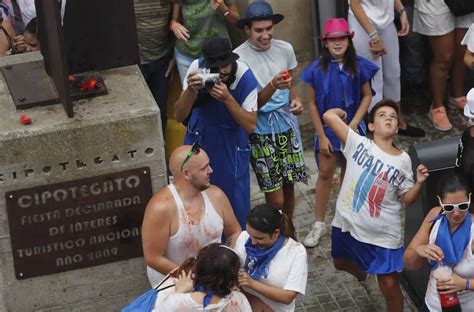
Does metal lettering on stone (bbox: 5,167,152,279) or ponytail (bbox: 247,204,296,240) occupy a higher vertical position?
ponytail (bbox: 247,204,296,240)

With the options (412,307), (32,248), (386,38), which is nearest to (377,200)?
(412,307)

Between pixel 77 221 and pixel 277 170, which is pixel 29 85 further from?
pixel 277 170

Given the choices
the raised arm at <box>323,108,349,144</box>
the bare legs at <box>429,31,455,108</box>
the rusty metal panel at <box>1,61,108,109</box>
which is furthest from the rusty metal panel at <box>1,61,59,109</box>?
the bare legs at <box>429,31,455,108</box>

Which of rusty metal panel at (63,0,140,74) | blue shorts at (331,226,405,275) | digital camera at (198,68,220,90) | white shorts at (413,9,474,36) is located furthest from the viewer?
white shorts at (413,9,474,36)

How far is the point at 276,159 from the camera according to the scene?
8.56 m

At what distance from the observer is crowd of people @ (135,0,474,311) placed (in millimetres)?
6504

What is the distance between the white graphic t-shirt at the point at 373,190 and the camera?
7.36 m

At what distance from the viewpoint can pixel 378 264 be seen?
7523mm

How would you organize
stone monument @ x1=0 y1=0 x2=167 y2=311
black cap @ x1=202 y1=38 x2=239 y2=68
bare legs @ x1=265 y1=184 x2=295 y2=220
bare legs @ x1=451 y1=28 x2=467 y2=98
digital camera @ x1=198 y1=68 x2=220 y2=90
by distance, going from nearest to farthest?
stone monument @ x1=0 y1=0 x2=167 y2=311 < digital camera @ x1=198 y1=68 x2=220 y2=90 < black cap @ x1=202 y1=38 x2=239 y2=68 < bare legs @ x1=265 y1=184 x2=295 y2=220 < bare legs @ x1=451 y1=28 x2=467 y2=98

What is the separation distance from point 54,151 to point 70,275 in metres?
0.88

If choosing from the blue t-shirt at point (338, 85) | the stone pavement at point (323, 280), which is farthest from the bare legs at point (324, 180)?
the stone pavement at point (323, 280)

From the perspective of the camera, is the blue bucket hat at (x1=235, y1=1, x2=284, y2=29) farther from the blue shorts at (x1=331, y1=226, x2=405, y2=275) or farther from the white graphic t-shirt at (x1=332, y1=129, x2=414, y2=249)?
the blue shorts at (x1=331, y1=226, x2=405, y2=275)

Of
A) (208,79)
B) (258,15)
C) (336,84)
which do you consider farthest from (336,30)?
(208,79)

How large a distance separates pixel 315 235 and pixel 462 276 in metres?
2.22
